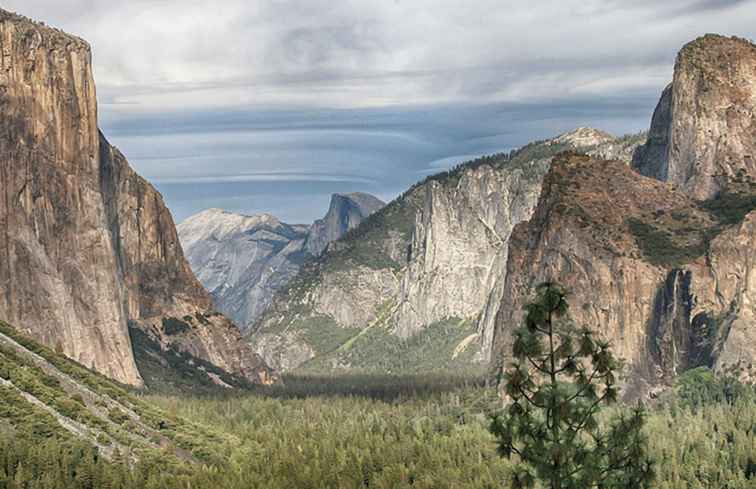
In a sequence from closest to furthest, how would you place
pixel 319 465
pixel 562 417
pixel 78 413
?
pixel 562 417 → pixel 78 413 → pixel 319 465

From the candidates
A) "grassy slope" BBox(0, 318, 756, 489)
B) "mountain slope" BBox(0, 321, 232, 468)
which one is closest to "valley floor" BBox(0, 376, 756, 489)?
"grassy slope" BBox(0, 318, 756, 489)

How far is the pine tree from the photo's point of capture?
176 ft

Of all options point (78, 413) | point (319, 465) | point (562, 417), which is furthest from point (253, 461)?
point (562, 417)

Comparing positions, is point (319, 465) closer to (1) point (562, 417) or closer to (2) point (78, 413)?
(2) point (78, 413)

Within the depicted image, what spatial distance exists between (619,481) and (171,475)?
98134 mm

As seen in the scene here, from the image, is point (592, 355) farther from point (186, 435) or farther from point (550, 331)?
point (186, 435)

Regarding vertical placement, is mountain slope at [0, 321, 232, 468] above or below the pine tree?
below

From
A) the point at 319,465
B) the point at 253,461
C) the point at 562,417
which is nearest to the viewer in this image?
the point at 562,417

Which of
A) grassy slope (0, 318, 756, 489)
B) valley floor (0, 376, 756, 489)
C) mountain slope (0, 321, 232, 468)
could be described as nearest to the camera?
valley floor (0, 376, 756, 489)

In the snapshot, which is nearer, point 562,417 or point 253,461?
point 562,417

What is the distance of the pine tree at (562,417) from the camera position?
5375cm

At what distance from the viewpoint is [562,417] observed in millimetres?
53812

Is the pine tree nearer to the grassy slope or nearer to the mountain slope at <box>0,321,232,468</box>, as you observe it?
the grassy slope

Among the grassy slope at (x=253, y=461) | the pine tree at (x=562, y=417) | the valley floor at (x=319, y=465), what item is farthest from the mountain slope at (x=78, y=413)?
the pine tree at (x=562, y=417)
